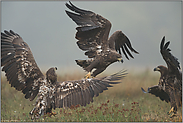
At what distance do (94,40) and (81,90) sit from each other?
2030 millimetres

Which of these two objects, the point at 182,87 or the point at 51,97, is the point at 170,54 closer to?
the point at 182,87

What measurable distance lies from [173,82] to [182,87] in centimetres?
28

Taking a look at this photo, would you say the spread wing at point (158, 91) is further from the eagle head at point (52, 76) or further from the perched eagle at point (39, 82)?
the eagle head at point (52, 76)

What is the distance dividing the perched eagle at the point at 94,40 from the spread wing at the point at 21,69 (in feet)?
4.92

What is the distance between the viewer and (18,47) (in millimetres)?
5984

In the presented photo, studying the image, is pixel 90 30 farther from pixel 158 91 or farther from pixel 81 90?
pixel 158 91

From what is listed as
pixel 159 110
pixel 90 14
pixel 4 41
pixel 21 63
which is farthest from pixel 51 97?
pixel 159 110

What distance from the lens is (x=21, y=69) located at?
5691 millimetres

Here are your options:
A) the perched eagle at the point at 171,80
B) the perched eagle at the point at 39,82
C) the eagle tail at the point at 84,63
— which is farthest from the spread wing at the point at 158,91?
the eagle tail at the point at 84,63

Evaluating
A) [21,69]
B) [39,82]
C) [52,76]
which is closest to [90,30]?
[52,76]

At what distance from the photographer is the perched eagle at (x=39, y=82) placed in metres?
5.15

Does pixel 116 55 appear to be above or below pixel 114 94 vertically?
above

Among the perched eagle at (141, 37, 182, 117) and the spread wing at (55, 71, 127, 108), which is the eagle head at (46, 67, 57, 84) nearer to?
the spread wing at (55, 71, 127, 108)

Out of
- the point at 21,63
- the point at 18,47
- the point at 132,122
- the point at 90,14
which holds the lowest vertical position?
Result: the point at 132,122
